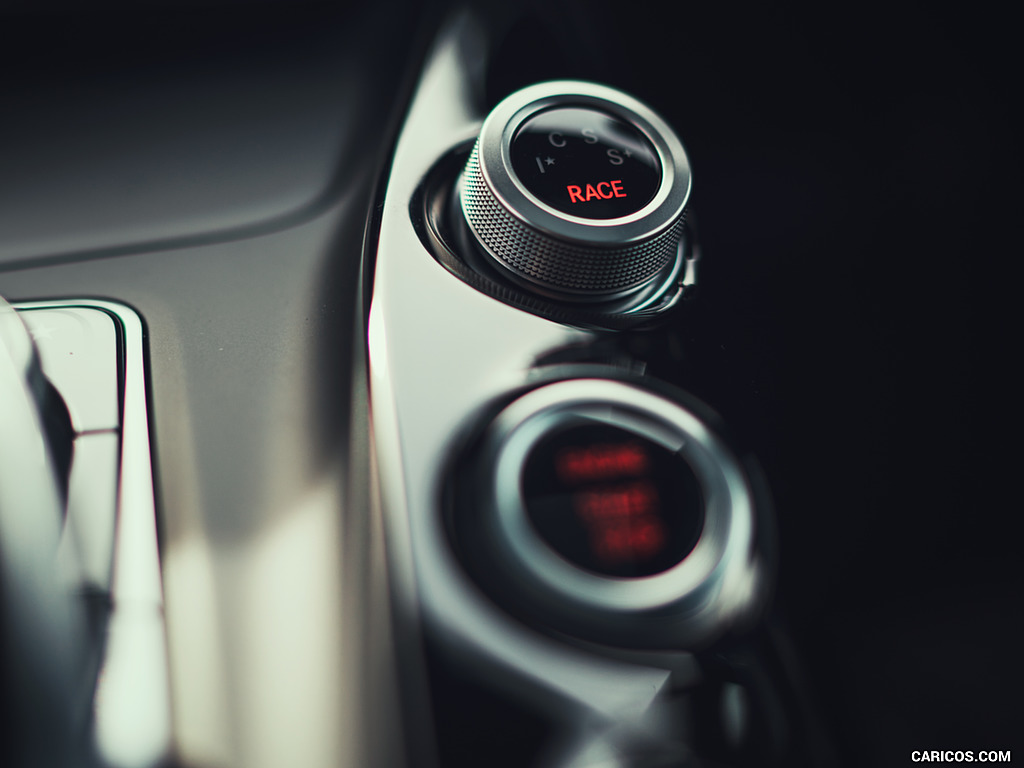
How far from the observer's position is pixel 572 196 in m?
0.43

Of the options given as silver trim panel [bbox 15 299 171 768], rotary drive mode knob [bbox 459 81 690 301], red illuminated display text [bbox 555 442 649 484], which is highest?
rotary drive mode knob [bbox 459 81 690 301]

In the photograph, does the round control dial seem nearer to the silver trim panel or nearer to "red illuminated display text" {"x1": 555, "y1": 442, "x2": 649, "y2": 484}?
"red illuminated display text" {"x1": 555, "y1": 442, "x2": 649, "y2": 484}

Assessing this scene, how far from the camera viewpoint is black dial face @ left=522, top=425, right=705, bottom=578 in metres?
0.36

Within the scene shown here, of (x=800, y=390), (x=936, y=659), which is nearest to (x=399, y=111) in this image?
(x=800, y=390)

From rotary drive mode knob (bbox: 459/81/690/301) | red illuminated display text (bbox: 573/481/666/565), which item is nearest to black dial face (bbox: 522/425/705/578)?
red illuminated display text (bbox: 573/481/666/565)

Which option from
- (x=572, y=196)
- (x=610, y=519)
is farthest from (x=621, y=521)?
(x=572, y=196)

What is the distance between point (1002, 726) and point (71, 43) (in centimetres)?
73

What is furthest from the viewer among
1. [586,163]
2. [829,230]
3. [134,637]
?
[829,230]

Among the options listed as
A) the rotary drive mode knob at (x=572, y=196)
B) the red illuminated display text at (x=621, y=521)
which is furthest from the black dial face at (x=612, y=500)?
the rotary drive mode knob at (x=572, y=196)

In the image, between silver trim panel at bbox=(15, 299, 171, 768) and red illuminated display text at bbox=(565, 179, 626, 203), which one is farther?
red illuminated display text at bbox=(565, 179, 626, 203)

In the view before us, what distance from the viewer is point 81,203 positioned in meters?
0.50

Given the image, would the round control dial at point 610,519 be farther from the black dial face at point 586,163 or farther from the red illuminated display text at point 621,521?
the black dial face at point 586,163

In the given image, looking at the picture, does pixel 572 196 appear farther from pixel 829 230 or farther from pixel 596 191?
pixel 829 230

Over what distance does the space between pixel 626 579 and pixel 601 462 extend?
0.06 m
